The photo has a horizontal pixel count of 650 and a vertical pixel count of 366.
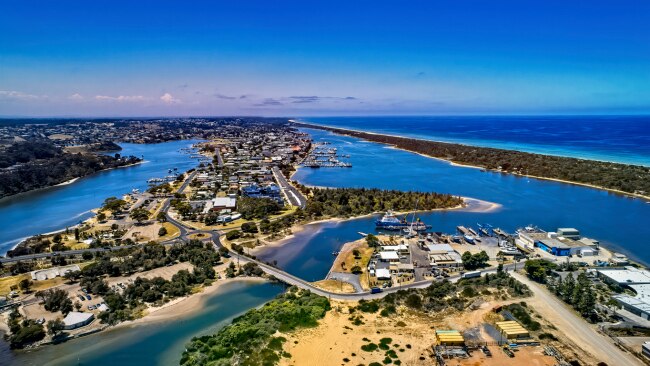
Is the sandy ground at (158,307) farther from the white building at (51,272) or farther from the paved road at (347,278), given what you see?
the paved road at (347,278)

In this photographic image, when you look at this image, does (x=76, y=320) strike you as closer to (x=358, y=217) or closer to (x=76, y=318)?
(x=76, y=318)

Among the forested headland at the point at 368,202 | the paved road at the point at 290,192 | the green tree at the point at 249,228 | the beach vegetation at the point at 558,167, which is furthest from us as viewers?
the beach vegetation at the point at 558,167

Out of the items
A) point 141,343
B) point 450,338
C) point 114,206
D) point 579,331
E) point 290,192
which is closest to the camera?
point 450,338

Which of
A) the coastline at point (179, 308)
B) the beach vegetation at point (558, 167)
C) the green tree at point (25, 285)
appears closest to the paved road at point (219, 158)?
the beach vegetation at point (558, 167)

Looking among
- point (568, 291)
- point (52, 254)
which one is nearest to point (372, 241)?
point (568, 291)

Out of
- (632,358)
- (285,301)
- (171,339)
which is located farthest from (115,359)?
(632,358)

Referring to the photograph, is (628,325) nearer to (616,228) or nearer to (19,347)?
(616,228)

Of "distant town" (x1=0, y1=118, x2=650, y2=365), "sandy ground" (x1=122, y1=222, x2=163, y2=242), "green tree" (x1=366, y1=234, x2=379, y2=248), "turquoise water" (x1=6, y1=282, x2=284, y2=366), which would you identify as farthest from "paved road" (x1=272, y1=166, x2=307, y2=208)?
"turquoise water" (x1=6, y1=282, x2=284, y2=366)
